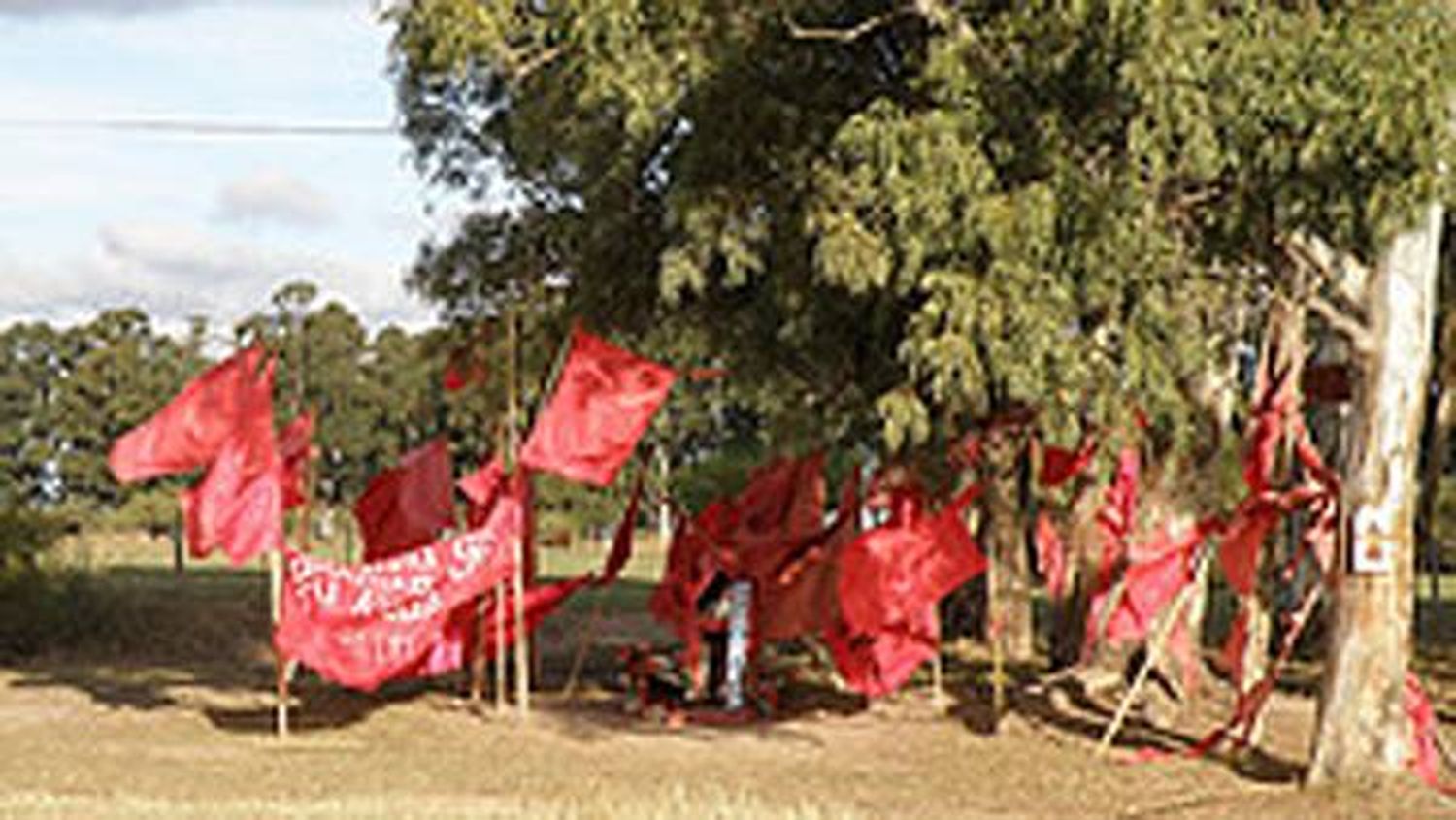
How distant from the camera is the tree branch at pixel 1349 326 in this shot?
13.4 meters

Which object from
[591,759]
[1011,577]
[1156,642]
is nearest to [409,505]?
[591,759]

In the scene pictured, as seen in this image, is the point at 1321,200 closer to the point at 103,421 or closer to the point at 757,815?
the point at 757,815

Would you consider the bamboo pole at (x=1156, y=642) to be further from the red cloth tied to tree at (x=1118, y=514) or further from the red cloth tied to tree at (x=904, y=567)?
the red cloth tied to tree at (x=904, y=567)

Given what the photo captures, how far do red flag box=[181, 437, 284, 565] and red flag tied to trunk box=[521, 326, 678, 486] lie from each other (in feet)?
7.18

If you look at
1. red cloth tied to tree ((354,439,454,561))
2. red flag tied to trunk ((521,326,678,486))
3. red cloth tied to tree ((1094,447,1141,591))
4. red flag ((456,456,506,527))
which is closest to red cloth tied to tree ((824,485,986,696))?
red cloth tied to tree ((1094,447,1141,591))

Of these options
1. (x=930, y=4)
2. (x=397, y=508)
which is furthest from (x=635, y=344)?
(x=930, y=4)

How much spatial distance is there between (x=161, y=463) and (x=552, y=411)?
3.32m

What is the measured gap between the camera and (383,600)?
1653cm

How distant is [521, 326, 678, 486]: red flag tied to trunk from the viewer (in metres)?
16.3

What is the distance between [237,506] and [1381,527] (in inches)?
349

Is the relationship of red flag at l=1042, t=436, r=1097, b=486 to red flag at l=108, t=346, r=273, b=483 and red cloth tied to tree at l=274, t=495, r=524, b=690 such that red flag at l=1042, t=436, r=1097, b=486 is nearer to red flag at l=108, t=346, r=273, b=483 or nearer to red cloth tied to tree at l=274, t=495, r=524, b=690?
red cloth tied to tree at l=274, t=495, r=524, b=690

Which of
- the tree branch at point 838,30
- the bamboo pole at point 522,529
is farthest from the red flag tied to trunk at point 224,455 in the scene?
the tree branch at point 838,30

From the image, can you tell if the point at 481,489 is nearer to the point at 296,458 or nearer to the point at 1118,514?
the point at 296,458

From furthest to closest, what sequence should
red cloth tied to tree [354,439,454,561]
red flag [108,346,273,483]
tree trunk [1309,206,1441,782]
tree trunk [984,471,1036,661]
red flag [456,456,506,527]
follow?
1. tree trunk [984,471,1036,661]
2. red cloth tied to tree [354,439,454,561]
3. red flag [456,456,506,527]
4. red flag [108,346,273,483]
5. tree trunk [1309,206,1441,782]
